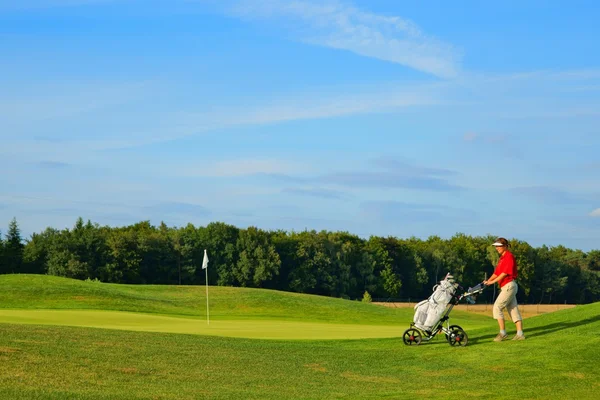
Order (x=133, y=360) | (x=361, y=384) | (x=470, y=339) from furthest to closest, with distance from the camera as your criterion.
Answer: (x=470, y=339), (x=133, y=360), (x=361, y=384)

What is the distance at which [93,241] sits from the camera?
101062 millimetres

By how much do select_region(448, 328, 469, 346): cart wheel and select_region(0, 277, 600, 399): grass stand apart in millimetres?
197

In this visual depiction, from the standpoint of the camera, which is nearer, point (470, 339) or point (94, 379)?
point (94, 379)

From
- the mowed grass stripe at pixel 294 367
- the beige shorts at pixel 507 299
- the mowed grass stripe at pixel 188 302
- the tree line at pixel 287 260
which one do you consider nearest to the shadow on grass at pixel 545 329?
the mowed grass stripe at pixel 294 367

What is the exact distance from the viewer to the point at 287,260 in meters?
120

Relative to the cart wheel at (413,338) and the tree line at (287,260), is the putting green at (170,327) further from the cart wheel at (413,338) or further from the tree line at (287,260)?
the tree line at (287,260)

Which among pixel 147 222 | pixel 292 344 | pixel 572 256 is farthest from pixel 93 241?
pixel 572 256

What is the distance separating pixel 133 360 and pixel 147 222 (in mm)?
117122

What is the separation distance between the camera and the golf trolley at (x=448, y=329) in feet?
64.6

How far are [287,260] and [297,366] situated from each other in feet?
335

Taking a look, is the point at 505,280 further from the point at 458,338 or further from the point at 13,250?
the point at 13,250

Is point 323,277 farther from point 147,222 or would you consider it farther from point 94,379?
point 94,379

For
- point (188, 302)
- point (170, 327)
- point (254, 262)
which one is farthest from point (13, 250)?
point (170, 327)

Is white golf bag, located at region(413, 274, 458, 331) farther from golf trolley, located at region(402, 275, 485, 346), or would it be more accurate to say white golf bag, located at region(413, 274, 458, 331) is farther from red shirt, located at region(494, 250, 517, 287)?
red shirt, located at region(494, 250, 517, 287)
